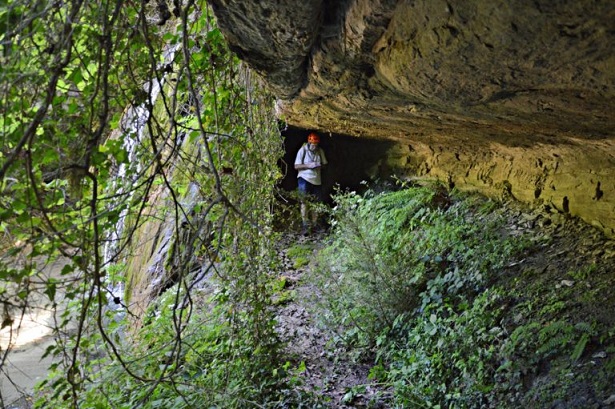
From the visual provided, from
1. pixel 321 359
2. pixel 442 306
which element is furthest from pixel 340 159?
pixel 442 306

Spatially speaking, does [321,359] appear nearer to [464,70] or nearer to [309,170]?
[464,70]

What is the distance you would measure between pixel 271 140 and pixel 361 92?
Answer: 5.68 feet

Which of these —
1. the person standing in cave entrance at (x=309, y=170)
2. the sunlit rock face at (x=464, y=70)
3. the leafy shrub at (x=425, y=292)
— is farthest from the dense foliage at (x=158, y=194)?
the person standing in cave entrance at (x=309, y=170)

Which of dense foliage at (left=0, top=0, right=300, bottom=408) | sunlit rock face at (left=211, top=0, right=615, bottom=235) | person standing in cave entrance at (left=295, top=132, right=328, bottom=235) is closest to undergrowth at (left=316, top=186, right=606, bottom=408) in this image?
sunlit rock face at (left=211, top=0, right=615, bottom=235)

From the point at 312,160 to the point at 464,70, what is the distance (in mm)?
7359

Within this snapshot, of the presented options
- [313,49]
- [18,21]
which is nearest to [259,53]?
[313,49]

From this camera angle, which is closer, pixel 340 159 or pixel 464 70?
pixel 464 70

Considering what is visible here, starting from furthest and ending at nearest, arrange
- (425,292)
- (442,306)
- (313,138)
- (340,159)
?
1. (340,159)
2. (313,138)
3. (425,292)
4. (442,306)

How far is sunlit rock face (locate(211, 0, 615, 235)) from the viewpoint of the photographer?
7.16 feet

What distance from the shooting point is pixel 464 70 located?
2732 millimetres

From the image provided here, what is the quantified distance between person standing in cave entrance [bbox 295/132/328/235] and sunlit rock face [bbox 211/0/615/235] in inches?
164

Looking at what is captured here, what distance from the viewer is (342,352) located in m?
6.06

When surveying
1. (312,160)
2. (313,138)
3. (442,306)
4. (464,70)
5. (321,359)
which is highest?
(313,138)

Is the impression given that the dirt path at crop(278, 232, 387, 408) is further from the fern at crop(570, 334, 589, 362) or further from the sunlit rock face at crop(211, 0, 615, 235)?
the sunlit rock face at crop(211, 0, 615, 235)
